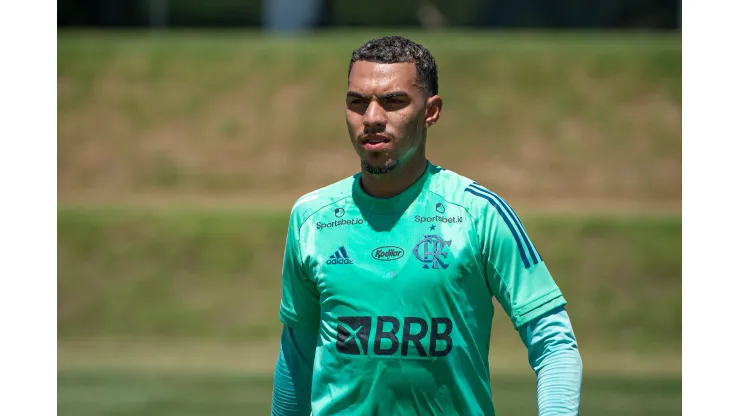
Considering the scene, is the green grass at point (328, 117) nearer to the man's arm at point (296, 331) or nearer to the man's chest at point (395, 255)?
the man's arm at point (296, 331)

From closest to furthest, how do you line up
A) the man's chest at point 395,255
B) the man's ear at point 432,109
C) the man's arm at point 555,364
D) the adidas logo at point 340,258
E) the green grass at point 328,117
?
the man's arm at point 555,364 → the man's chest at point 395,255 → the adidas logo at point 340,258 → the man's ear at point 432,109 → the green grass at point 328,117

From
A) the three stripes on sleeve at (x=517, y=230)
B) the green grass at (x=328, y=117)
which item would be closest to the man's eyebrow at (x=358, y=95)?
the three stripes on sleeve at (x=517, y=230)

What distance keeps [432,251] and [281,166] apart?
13659mm

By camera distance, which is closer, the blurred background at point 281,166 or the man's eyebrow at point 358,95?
the man's eyebrow at point 358,95

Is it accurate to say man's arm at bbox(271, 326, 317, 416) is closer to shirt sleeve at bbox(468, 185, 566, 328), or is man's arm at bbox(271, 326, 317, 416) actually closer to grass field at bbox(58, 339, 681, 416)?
shirt sleeve at bbox(468, 185, 566, 328)

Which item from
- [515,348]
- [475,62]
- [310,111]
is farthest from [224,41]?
[515,348]

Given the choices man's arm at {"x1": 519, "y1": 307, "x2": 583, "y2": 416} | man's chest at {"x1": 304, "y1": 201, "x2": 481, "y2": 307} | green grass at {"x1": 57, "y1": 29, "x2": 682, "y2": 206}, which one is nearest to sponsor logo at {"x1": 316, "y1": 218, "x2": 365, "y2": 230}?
man's chest at {"x1": 304, "y1": 201, "x2": 481, "y2": 307}

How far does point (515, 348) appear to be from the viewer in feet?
45.4

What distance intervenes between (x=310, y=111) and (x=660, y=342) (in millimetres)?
Result: 6587

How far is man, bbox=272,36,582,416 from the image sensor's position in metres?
3.58

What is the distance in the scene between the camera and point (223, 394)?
11.3m

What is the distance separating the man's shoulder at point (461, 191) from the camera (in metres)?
A: 3.72

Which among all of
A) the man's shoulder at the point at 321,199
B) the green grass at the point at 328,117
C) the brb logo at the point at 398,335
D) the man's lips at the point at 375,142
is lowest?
the brb logo at the point at 398,335

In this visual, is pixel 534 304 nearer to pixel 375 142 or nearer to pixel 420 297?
pixel 420 297
